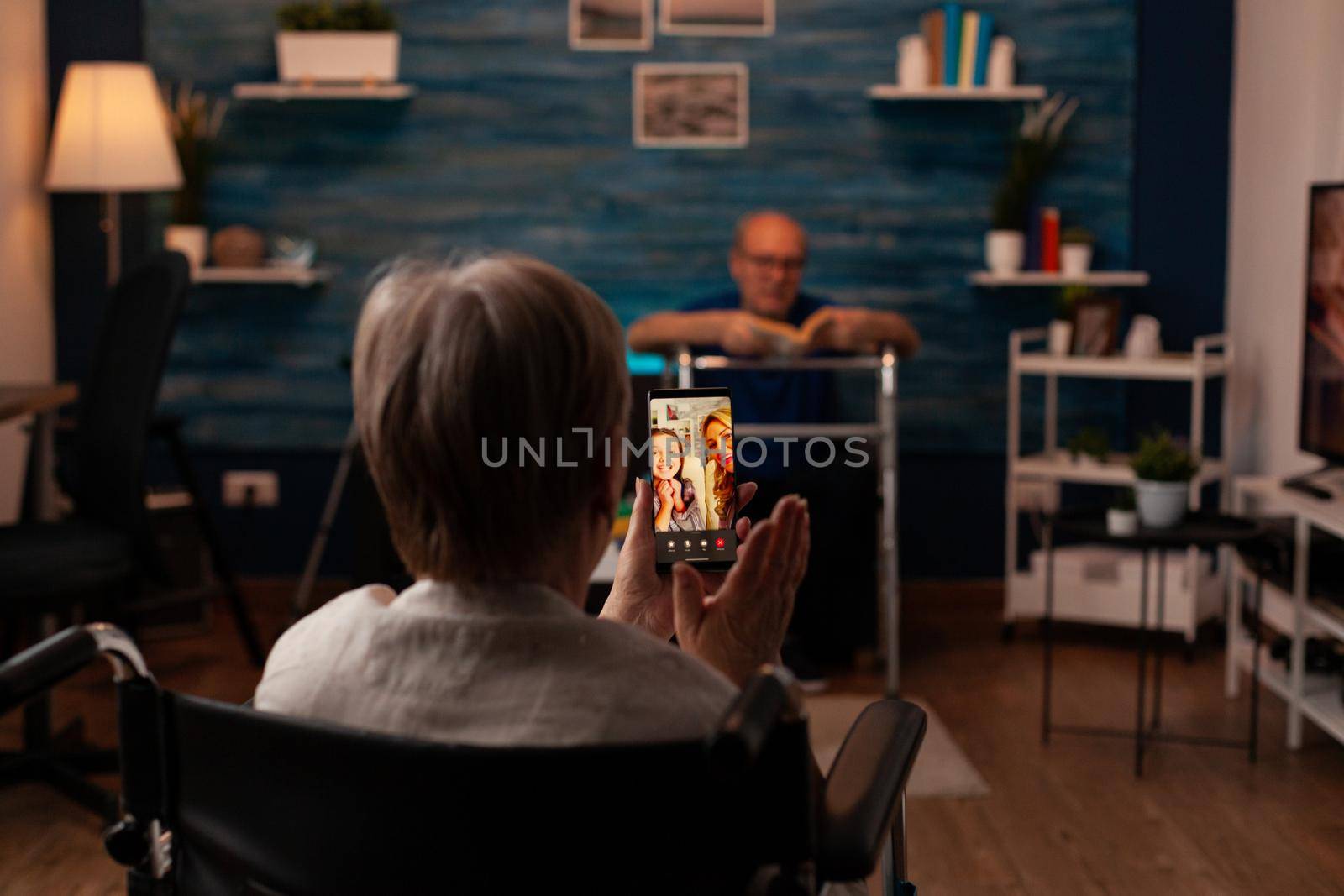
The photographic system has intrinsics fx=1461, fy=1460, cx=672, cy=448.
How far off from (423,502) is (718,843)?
300mm

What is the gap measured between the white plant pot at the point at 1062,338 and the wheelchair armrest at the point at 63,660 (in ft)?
12.6

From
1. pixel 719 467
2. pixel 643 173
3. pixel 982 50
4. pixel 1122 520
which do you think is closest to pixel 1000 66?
pixel 982 50

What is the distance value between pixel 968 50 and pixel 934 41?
111 millimetres

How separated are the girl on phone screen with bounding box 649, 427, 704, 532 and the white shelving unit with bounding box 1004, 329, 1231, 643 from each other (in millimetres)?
3039

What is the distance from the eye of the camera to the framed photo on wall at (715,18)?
15.6 ft

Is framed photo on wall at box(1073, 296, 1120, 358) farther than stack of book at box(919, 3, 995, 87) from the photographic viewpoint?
No

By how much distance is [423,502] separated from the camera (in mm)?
993

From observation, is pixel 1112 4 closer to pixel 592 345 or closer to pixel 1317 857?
pixel 1317 857

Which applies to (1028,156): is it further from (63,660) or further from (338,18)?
(63,660)

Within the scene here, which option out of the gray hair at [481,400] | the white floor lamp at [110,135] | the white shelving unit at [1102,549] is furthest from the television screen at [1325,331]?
the white floor lamp at [110,135]

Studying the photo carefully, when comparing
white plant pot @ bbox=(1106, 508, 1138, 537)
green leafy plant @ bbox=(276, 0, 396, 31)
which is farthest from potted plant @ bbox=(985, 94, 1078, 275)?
green leafy plant @ bbox=(276, 0, 396, 31)

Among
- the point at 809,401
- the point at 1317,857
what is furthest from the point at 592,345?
the point at 809,401

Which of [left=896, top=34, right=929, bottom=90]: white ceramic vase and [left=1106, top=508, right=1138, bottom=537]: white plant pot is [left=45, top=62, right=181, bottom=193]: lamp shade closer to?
[left=896, top=34, right=929, bottom=90]: white ceramic vase

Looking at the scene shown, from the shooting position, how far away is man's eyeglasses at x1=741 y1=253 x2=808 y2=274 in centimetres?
422
